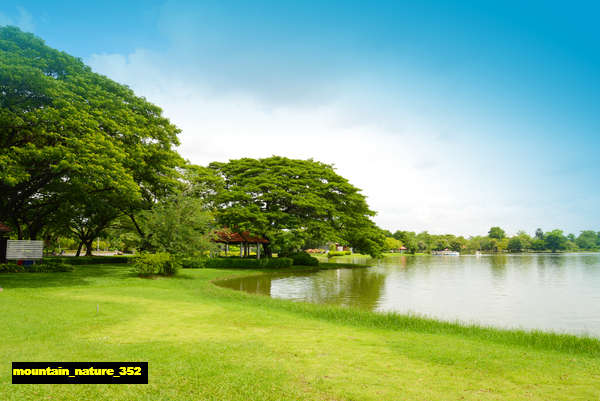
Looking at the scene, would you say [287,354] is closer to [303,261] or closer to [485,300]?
[485,300]

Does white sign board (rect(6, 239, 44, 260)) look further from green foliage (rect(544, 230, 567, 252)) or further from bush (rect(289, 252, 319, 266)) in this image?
green foliage (rect(544, 230, 567, 252))

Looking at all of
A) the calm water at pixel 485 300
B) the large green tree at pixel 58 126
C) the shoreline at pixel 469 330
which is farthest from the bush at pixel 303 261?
the shoreline at pixel 469 330

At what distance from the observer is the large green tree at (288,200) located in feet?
123

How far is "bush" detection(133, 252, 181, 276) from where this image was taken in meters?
22.1

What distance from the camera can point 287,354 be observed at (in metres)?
7.04

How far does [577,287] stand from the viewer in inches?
944

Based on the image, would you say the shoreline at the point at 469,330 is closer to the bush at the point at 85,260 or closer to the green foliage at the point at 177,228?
the green foliage at the point at 177,228

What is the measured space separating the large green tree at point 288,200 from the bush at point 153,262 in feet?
42.6

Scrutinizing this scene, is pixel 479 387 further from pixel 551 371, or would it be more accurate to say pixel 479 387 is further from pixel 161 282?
pixel 161 282

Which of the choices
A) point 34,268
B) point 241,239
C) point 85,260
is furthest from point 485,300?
point 85,260

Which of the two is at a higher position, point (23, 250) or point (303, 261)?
point (23, 250)

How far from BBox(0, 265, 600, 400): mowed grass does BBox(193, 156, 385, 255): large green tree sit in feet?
82.0

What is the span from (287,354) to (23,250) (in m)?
26.3

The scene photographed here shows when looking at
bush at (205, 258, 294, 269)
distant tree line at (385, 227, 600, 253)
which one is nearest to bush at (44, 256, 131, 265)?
bush at (205, 258, 294, 269)
